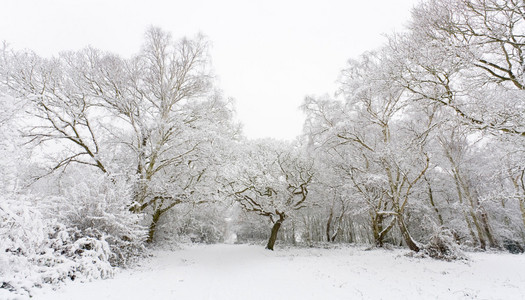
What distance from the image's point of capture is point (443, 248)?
35.1 ft

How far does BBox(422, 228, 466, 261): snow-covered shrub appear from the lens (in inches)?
401

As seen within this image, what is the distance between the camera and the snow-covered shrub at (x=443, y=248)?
33.4 ft

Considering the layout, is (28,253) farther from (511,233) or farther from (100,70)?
(511,233)

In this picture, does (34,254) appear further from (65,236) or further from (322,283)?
(322,283)

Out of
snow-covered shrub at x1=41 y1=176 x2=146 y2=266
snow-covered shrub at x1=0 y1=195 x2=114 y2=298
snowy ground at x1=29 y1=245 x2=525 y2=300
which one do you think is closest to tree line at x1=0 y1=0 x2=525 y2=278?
snow-covered shrub at x1=41 y1=176 x2=146 y2=266

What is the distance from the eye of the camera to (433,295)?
5.57 meters

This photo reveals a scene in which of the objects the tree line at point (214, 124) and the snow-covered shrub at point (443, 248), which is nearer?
the tree line at point (214, 124)

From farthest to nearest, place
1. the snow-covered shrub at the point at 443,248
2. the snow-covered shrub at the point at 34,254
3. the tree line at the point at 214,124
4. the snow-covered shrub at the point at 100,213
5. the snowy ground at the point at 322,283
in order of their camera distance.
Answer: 1. the snow-covered shrub at the point at 443,248
2. the snow-covered shrub at the point at 100,213
3. the tree line at the point at 214,124
4. the snowy ground at the point at 322,283
5. the snow-covered shrub at the point at 34,254

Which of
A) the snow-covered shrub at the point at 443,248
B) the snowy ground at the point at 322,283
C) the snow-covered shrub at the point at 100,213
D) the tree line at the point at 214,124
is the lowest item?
the snowy ground at the point at 322,283

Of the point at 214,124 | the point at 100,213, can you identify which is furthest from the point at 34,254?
the point at 214,124

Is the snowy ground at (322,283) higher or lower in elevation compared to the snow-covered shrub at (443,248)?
lower

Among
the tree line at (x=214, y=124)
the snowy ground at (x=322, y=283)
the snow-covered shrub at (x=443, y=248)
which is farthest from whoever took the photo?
the snow-covered shrub at (x=443, y=248)

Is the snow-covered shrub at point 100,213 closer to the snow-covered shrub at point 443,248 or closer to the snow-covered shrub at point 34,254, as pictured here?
the snow-covered shrub at point 34,254

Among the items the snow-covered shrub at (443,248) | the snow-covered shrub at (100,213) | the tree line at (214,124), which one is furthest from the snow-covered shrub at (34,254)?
the snow-covered shrub at (443,248)
